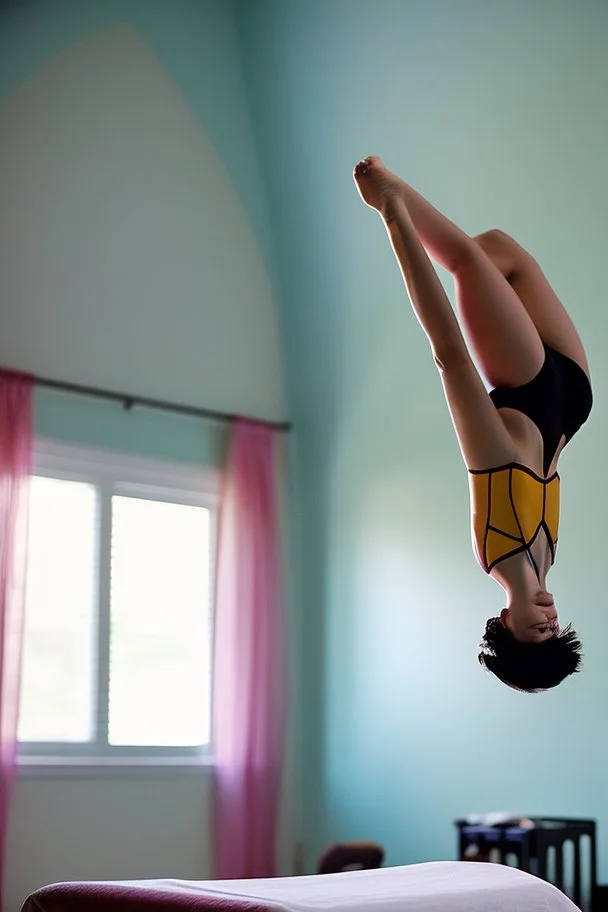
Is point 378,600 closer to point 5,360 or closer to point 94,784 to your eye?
point 94,784

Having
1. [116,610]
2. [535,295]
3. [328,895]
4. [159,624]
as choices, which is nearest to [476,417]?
[535,295]

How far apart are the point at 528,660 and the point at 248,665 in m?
3.27

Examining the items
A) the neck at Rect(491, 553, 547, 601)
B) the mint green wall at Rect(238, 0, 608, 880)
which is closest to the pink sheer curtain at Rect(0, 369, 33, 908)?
the mint green wall at Rect(238, 0, 608, 880)

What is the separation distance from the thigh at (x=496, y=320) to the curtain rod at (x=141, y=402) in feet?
9.47

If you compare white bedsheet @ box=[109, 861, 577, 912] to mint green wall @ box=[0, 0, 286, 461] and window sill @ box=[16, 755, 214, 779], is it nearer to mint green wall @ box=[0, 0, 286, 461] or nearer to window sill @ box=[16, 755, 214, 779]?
window sill @ box=[16, 755, 214, 779]

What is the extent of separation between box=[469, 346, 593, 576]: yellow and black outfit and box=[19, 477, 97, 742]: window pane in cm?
288

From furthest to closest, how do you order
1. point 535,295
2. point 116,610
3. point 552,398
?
point 116,610 → point 535,295 → point 552,398

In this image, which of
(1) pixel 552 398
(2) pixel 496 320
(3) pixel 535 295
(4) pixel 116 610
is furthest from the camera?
(4) pixel 116 610

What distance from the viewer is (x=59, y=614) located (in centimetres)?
520

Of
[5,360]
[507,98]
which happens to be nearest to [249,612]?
[5,360]

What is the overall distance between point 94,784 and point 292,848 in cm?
115

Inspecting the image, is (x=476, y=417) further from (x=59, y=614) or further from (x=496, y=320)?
(x=59, y=614)

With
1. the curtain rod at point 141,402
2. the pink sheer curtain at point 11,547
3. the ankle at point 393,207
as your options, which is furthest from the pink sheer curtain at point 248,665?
the ankle at point 393,207

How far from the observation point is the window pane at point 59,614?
16.7 feet
